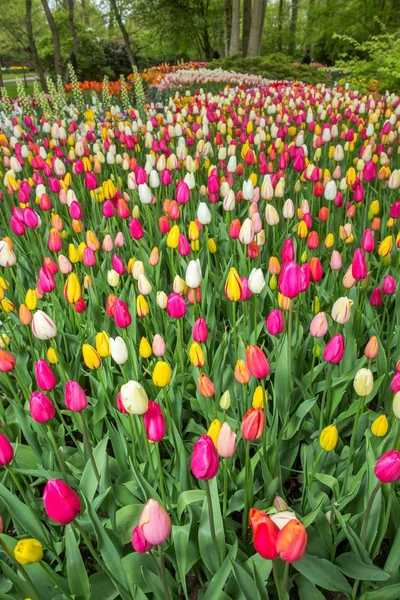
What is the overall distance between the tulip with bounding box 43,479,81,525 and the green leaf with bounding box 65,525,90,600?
341 millimetres

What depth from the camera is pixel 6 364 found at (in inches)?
59.6

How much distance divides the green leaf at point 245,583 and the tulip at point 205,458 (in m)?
0.34

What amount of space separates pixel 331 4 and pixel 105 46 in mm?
10351

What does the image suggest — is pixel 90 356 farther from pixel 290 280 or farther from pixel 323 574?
pixel 323 574

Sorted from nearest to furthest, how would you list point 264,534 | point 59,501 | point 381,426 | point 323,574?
point 264,534, point 59,501, point 323,574, point 381,426

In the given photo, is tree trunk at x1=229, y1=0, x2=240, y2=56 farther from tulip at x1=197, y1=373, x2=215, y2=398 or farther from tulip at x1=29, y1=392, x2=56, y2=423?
tulip at x1=29, y1=392, x2=56, y2=423

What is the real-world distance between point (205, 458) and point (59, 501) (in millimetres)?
304

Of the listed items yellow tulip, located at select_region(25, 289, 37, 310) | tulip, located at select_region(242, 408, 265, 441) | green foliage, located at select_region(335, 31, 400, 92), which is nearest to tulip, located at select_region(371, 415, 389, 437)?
tulip, located at select_region(242, 408, 265, 441)

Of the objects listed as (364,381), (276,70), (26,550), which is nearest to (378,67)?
(276,70)

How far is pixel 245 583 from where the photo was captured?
118 cm

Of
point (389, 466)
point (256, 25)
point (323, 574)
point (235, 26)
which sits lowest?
point (323, 574)

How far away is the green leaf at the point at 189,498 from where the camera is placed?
1.42 m

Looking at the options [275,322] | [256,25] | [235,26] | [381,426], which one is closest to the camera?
[381,426]

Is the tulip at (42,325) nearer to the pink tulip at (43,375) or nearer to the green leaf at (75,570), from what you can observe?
the pink tulip at (43,375)
